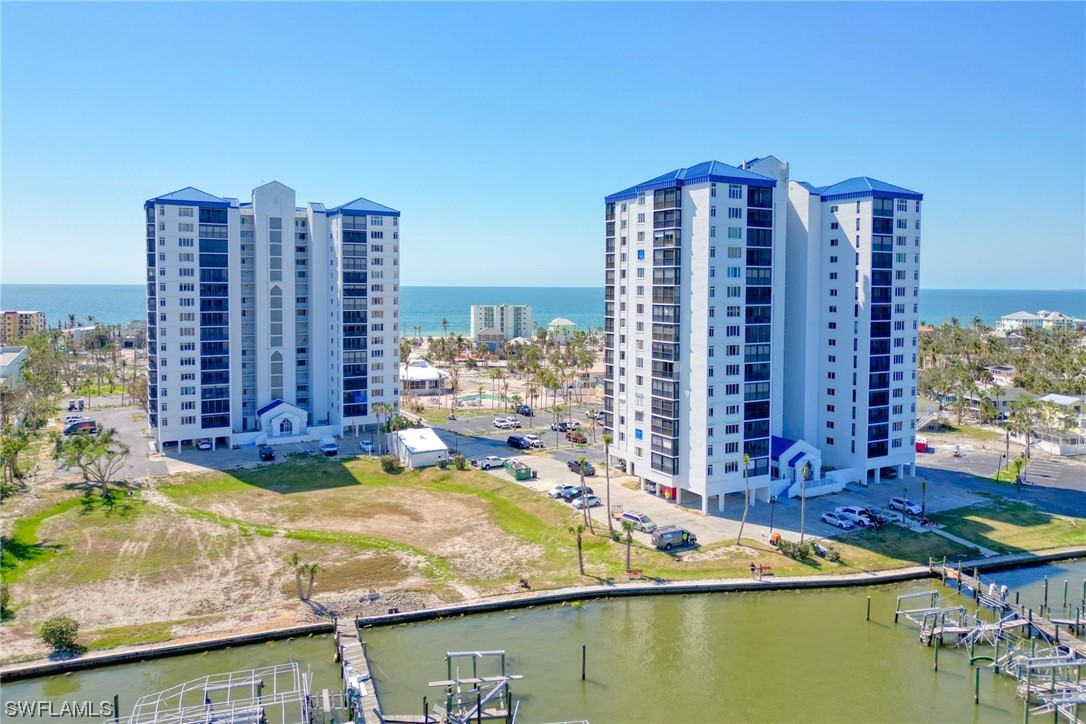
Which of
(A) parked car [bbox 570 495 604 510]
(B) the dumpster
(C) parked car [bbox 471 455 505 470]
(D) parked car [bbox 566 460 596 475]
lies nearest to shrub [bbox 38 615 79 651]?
(A) parked car [bbox 570 495 604 510]

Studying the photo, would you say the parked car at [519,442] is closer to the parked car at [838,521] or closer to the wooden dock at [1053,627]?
the parked car at [838,521]

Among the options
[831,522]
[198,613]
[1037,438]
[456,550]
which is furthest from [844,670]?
[1037,438]

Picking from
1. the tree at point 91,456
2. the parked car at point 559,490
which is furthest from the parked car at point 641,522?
the tree at point 91,456

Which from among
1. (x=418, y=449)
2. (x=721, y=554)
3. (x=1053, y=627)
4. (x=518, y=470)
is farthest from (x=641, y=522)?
(x=418, y=449)

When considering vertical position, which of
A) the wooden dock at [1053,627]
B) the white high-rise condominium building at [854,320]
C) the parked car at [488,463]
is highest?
the white high-rise condominium building at [854,320]

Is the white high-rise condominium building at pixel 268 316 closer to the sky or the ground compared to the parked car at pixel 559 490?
closer to the sky

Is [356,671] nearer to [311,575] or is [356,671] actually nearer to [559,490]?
[311,575]
